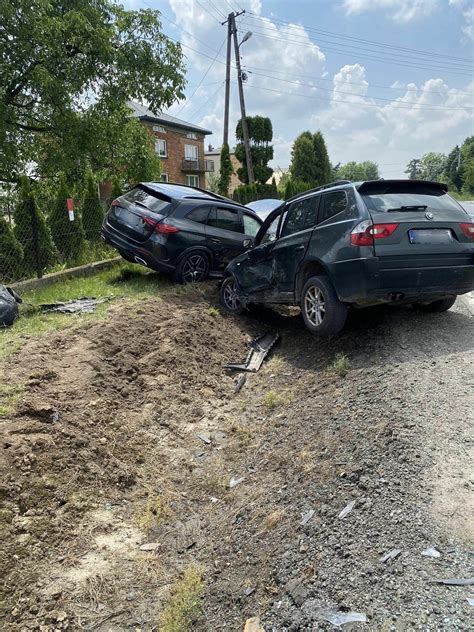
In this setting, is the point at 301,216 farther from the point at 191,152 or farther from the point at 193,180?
the point at 193,180

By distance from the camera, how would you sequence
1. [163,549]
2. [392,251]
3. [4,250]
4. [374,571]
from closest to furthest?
1. [374,571]
2. [163,549]
3. [392,251]
4. [4,250]

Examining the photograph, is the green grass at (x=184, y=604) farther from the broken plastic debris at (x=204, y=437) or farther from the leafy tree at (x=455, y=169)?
the leafy tree at (x=455, y=169)

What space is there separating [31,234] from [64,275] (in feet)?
3.19

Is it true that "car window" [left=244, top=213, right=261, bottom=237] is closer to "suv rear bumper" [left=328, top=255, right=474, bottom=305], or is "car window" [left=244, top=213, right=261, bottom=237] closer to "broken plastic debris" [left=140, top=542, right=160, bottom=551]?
"suv rear bumper" [left=328, top=255, right=474, bottom=305]

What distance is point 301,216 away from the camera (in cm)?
648

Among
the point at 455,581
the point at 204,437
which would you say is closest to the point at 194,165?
the point at 204,437

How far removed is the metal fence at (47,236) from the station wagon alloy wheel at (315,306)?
17.9ft

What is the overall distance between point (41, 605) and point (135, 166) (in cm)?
1205

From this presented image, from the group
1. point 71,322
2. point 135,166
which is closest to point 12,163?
point 135,166

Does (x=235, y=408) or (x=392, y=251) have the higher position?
(x=392, y=251)

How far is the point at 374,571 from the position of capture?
2.43 metres

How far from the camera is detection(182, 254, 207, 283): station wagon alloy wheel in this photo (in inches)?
356

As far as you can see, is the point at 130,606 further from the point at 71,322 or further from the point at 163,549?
the point at 71,322

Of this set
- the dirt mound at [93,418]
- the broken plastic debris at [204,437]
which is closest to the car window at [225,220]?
the dirt mound at [93,418]
